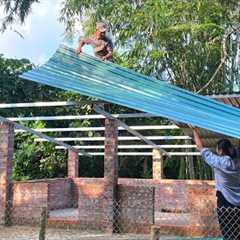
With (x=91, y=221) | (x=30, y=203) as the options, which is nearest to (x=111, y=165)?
(x=91, y=221)

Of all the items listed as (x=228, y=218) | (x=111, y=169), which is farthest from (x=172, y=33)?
(x=228, y=218)

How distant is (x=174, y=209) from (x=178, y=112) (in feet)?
28.8

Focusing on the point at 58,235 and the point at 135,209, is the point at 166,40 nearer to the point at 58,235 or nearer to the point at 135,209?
the point at 135,209

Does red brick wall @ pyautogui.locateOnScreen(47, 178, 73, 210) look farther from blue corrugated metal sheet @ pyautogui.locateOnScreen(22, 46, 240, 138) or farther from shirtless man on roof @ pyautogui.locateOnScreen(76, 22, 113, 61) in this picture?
blue corrugated metal sheet @ pyautogui.locateOnScreen(22, 46, 240, 138)

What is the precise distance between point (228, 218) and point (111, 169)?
15.7ft

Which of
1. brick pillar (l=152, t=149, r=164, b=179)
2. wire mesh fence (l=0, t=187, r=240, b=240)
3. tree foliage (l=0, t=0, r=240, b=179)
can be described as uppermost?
tree foliage (l=0, t=0, r=240, b=179)

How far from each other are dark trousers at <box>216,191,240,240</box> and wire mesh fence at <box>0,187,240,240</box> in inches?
117

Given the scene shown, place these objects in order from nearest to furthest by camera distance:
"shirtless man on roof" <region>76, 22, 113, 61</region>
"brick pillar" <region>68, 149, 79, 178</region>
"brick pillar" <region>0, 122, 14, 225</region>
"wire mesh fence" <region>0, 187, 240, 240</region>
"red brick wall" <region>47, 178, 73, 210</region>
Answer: "shirtless man on roof" <region>76, 22, 113, 61</region>
"wire mesh fence" <region>0, 187, 240, 240</region>
"brick pillar" <region>0, 122, 14, 225</region>
"red brick wall" <region>47, 178, 73, 210</region>
"brick pillar" <region>68, 149, 79, 178</region>

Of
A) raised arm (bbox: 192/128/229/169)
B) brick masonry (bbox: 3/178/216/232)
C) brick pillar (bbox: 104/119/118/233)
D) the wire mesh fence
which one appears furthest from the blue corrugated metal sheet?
brick masonry (bbox: 3/178/216/232)

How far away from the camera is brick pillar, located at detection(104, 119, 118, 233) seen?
11891 millimetres

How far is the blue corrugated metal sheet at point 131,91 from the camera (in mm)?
7406

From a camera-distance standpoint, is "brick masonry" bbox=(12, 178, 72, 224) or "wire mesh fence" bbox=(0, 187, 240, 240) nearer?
"wire mesh fence" bbox=(0, 187, 240, 240)

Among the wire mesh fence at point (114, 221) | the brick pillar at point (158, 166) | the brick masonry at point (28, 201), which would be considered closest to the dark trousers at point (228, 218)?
the wire mesh fence at point (114, 221)

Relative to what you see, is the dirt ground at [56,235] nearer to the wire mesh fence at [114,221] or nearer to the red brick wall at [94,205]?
the wire mesh fence at [114,221]
